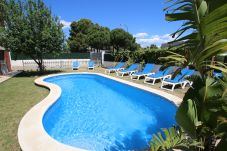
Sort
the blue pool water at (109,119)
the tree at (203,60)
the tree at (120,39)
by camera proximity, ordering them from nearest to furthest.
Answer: the tree at (203,60)
the blue pool water at (109,119)
the tree at (120,39)

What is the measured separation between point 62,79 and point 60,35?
400 centimetres

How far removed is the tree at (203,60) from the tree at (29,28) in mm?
14777

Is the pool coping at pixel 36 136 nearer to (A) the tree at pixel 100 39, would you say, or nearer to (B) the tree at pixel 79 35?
(A) the tree at pixel 100 39

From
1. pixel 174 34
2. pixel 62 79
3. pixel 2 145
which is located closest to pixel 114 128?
pixel 2 145

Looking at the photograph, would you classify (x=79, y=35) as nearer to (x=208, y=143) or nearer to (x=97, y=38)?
(x=97, y=38)

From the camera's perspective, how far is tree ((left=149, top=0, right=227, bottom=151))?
1.49 metres

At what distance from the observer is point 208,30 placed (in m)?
1.51

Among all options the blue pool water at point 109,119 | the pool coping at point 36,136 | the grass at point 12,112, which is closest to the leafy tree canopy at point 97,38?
the blue pool water at point 109,119

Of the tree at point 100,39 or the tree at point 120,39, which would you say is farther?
the tree at point 100,39

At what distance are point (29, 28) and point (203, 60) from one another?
52.1ft

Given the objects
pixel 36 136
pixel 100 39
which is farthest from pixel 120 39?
pixel 36 136

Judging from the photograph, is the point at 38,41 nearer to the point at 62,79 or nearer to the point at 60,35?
the point at 60,35

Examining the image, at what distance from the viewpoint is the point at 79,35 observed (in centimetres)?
4394

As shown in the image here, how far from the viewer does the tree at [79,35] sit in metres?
42.4
